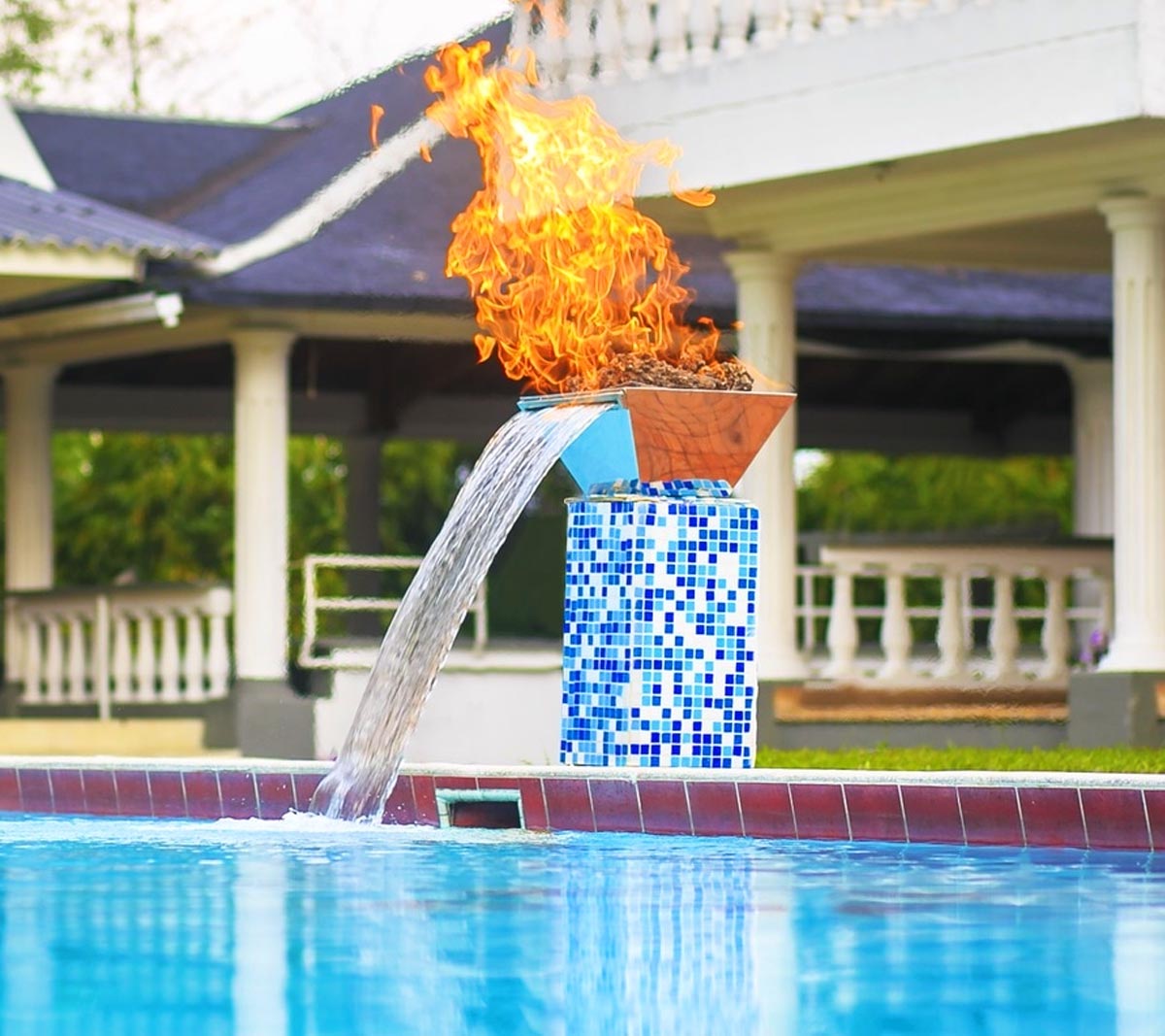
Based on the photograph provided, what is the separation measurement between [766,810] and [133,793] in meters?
2.81

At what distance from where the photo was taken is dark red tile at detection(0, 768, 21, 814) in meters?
10.8

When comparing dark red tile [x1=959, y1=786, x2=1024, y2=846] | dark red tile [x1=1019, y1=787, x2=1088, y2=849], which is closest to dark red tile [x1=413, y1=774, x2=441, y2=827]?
dark red tile [x1=959, y1=786, x2=1024, y2=846]

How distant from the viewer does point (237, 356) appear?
15.3 meters

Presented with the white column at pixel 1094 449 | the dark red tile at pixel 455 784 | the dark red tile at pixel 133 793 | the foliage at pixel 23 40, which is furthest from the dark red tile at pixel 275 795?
the foliage at pixel 23 40

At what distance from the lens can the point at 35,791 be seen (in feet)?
35.3

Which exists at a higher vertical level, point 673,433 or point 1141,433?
point 1141,433

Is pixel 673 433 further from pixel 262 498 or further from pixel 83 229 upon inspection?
pixel 262 498

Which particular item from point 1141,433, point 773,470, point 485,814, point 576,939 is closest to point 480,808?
point 485,814

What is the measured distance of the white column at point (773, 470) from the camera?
46.2 feet

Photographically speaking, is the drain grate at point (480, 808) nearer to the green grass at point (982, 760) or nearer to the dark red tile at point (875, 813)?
the dark red tile at point (875, 813)

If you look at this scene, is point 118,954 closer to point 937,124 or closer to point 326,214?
point 937,124

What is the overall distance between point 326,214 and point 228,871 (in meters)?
8.15

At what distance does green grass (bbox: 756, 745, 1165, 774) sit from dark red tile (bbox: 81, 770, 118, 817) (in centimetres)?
260

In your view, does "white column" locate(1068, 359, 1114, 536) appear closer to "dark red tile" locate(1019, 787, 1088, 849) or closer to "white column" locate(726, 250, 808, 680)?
"white column" locate(726, 250, 808, 680)
